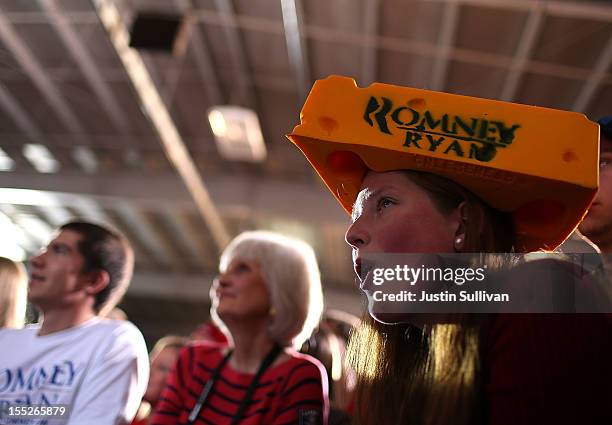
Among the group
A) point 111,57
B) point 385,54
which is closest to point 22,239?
point 385,54

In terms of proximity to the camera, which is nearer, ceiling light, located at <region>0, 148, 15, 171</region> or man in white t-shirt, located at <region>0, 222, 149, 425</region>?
man in white t-shirt, located at <region>0, 222, 149, 425</region>

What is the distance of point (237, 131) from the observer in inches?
251

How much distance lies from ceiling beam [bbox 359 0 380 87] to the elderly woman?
342 cm

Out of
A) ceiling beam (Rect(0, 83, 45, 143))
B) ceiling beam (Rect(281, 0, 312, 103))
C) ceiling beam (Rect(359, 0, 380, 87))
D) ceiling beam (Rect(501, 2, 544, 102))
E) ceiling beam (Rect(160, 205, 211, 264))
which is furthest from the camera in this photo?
ceiling beam (Rect(160, 205, 211, 264))

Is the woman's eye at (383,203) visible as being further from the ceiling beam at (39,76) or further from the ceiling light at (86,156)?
the ceiling light at (86,156)

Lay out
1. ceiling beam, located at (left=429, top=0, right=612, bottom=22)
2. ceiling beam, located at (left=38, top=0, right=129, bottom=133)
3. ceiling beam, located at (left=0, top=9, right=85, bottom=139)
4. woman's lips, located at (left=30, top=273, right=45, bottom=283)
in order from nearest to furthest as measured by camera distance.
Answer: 1. woman's lips, located at (left=30, top=273, right=45, bottom=283)
2. ceiling beam, located at (left=429, top=0, right=612, bottom=22)
3. ceiling beam, located at (left=0, top=9, right=85, bottom=139)
4. ceiling beam, located at (left=38, top=0, right=129, bottom=133)

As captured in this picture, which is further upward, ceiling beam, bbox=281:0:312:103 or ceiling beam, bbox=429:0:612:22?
ceiling beam, bbox=281:0:312:103

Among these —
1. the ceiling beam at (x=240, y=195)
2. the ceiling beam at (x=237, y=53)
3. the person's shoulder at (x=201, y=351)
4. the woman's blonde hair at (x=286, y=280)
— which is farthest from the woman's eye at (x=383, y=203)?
the ceiling beam at (x=240, y=195)

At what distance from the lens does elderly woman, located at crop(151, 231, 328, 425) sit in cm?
148

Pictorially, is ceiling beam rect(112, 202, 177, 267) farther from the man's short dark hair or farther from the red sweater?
the red sweater

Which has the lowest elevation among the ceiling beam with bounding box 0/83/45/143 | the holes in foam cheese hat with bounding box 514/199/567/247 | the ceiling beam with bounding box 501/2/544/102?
the holes in foam cheese hat with bounding box 514/199/567/247

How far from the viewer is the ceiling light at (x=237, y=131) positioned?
603 cm

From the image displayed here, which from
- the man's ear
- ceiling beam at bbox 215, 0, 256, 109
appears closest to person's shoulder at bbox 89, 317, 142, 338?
the man's ear

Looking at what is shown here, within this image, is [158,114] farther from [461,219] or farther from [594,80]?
[461,219]
